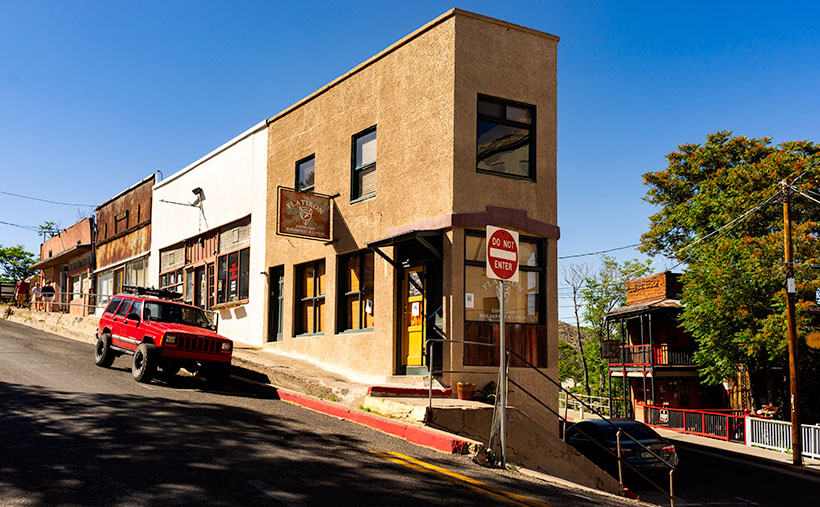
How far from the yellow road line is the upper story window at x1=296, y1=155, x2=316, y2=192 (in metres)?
11.6

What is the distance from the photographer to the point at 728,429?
30.0 metres

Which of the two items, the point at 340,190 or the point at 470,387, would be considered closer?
the point at 470,387

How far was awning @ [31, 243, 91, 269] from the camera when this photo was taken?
131 feet

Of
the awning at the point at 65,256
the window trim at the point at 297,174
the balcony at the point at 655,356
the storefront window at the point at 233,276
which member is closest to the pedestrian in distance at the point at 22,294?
the awning at the point at 65,256

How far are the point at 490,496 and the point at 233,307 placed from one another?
56.6ft

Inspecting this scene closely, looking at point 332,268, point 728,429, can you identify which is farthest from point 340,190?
point 728,429

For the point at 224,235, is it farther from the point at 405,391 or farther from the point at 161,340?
the point at 405,391

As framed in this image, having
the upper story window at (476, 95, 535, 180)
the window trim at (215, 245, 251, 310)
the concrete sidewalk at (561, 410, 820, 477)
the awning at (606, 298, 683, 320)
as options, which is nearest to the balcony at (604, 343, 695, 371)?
the awning at (606, 298, 683, 320)

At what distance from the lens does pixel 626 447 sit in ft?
50.6

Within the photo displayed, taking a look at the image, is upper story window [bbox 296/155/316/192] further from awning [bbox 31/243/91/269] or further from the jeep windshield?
awning [bbox 31/243/91/269]

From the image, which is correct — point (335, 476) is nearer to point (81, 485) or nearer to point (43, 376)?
point (81, 485)

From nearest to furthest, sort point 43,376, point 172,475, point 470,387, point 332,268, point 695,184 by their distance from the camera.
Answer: point 172,475
point 470,387
point 43,376
point 332,268
point 695,184

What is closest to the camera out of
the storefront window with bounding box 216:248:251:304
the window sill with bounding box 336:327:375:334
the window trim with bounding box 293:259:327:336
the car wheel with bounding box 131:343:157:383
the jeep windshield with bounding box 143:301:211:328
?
the car wheel with bounding box 131:343:157:383

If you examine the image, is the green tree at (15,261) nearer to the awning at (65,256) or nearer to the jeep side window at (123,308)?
the awning at (65,256)
